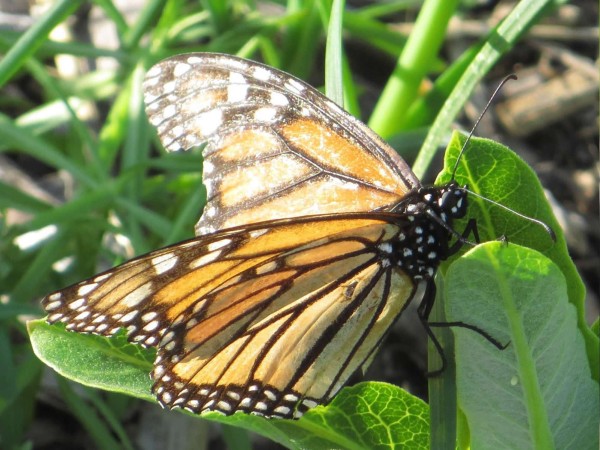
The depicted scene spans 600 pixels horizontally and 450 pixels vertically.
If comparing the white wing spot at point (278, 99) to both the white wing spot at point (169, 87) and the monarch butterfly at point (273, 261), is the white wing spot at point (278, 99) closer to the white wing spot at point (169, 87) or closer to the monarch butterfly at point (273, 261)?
the monarch butterfly at point (273, 261)

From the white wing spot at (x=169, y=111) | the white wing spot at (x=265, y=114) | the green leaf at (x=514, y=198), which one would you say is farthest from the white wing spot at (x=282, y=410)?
the white wing spot at (x=169, y=111)

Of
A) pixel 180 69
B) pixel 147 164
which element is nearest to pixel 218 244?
pixel 180 69

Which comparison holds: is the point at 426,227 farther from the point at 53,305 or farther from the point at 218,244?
the point at 53,305

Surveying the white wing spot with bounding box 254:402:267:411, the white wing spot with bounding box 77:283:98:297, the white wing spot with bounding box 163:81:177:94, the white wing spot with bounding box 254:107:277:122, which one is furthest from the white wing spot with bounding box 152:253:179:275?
the white wing spot with bounding box 163:81:177:94

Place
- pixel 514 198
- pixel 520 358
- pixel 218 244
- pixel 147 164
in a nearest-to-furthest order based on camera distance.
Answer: pixel 520 358
pixel 514 198
pixel 218 244
pixel 147 164

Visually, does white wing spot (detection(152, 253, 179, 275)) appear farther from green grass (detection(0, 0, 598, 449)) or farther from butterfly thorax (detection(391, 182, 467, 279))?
butterfly thorax (detection(391, 182, 467, 279))

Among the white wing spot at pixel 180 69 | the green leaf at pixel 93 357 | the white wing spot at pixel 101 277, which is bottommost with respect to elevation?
the green leaf at pixel 93 357
